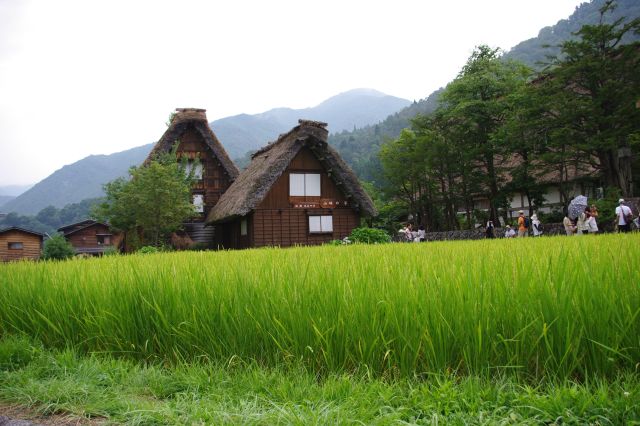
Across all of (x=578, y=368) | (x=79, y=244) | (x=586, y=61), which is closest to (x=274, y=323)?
(x=578, y=368)

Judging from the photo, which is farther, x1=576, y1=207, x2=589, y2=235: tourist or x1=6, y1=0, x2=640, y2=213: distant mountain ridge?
x1=6, y1=0, x2=640, y2=213: distant mountain ridge

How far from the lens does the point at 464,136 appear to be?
24047mm

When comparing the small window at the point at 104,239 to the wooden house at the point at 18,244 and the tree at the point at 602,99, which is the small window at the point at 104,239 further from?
the tree at the point at 602,99

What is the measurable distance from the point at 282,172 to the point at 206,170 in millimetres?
5306

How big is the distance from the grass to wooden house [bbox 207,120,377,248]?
50.6ft

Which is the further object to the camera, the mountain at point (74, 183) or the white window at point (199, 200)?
the mountain at point (74, 183)

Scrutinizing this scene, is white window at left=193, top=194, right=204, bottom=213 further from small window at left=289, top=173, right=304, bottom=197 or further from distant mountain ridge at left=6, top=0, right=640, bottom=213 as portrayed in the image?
distant mountain ridge at left=6, top=0, right=640, bottom=213

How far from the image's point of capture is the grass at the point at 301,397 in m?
1.54

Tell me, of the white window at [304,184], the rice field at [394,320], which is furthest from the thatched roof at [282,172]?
the rice field at [394,320]

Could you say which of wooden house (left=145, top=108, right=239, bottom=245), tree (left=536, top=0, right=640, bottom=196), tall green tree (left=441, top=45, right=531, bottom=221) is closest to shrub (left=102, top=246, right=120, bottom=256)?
wooden house (left=145, top=108, right=239, bottom=245)

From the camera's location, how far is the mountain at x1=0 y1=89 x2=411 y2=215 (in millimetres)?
116562

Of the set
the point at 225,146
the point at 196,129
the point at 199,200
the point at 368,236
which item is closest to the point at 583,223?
the point at 368,236

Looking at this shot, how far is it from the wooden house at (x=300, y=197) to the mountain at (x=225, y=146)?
73.2 m

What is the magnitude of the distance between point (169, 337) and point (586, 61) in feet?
59.2
